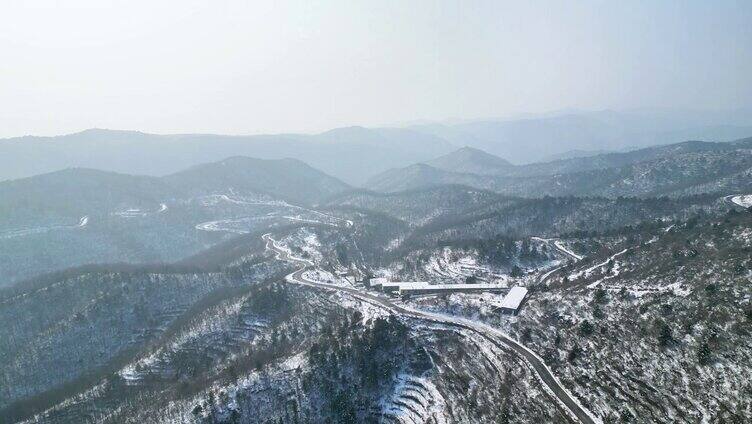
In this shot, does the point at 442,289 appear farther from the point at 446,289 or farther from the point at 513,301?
the point at 513,301

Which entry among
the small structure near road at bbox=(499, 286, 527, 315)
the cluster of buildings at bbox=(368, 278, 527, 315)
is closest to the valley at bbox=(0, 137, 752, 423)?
the cluster of buildings at bbox=(368, 278, 527, 315)

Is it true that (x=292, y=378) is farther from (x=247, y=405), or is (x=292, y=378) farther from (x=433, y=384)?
(x=433, y=384)

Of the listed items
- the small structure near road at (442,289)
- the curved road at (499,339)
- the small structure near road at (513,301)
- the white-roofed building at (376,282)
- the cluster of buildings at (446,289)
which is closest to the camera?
the curved road at (499,339)

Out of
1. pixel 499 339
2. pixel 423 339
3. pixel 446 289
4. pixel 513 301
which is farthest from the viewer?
pixel 446 289

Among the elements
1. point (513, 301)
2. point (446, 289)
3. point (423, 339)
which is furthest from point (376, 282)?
point (513, 301)

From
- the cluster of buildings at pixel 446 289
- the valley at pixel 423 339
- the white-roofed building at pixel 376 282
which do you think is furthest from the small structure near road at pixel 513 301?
the white-roofed building at pixel 376 282

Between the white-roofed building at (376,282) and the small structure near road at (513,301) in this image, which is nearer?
the small structure near road at (513,301)

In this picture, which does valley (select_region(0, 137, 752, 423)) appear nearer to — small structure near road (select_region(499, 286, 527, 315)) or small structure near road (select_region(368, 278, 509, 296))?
small structure near road (select_region(368, 278, 509, 296))

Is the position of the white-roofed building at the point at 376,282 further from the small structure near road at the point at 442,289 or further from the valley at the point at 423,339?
the small structure near road at the point at 442,289
